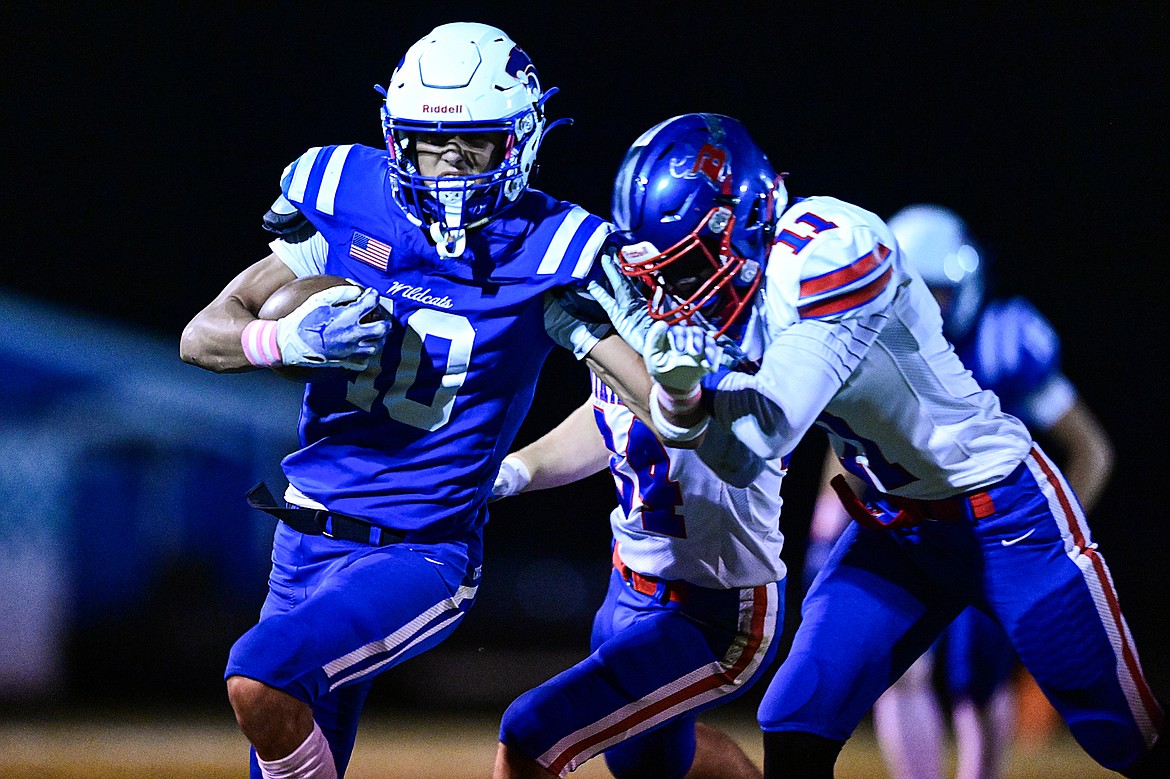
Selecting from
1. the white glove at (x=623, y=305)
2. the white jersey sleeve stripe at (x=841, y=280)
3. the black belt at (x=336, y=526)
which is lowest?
the black belt at (x=336, y=526)

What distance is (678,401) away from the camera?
1837mm

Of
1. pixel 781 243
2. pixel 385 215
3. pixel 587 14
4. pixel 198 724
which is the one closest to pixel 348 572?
pixel 385 215

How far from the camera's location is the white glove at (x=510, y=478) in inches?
93.5

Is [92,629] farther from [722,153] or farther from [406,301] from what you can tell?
[722,153]

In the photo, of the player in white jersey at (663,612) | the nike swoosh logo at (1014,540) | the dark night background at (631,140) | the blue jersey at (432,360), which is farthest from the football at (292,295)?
the dark night background at (631,140)

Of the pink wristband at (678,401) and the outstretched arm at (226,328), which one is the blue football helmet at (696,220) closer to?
the pink wristband at (678,401)

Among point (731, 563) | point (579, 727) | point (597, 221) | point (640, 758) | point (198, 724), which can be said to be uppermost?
point (597, 221)

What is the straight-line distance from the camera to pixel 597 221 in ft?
6.98

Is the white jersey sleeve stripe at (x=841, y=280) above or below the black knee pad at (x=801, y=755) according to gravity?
above

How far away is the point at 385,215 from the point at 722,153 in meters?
0.55

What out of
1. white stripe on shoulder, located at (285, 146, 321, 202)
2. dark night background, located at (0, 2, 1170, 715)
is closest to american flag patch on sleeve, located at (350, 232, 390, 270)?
white stripe on shoulder, located at (285, 146, 321, 202)

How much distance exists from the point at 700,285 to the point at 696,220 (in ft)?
0.34

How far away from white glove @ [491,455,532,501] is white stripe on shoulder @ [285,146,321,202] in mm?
585

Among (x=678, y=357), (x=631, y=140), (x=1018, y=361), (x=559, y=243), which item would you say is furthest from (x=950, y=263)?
(x=631, y=140)
